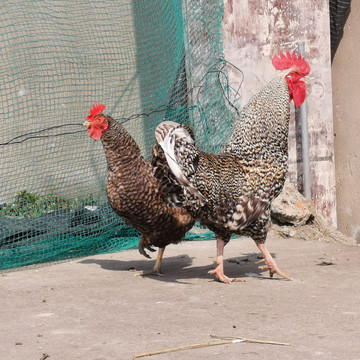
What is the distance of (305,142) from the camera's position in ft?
24.9

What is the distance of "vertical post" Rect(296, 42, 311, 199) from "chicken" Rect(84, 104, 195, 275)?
283 cm

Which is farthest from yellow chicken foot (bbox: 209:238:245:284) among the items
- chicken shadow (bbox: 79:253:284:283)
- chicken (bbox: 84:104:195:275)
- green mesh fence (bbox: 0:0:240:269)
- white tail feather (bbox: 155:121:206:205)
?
green mesh fence (bbox: 0:0:240:269)

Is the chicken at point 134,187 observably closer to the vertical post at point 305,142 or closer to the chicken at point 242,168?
the chicken at point 242,168

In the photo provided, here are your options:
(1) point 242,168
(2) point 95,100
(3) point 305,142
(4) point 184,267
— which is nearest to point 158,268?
(4) point 184,267

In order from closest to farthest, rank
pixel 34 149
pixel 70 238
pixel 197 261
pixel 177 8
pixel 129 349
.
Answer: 1. pixel 129 349
2. pixel 197 261
3. pixel 70 238
4. pixel 177 8
5. pixel 34 149

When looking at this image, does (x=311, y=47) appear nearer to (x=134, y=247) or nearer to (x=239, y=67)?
(x=239, y=67)

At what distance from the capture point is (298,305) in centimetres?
423

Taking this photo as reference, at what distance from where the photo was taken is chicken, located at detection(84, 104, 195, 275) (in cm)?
503

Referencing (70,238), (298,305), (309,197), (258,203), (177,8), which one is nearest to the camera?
(298,305)

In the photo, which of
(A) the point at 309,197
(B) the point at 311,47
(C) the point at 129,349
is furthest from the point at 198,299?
(B) the point at 311,47

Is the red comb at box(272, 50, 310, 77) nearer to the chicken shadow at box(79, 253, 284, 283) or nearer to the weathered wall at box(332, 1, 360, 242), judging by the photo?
the chicken shadow at box(79, 253, 284, 283)

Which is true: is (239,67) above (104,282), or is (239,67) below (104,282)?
above

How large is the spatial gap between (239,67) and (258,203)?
10.1ft

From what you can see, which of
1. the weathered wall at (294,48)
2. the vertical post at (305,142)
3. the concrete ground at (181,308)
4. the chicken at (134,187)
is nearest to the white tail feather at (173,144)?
the chicken at (134,187)
